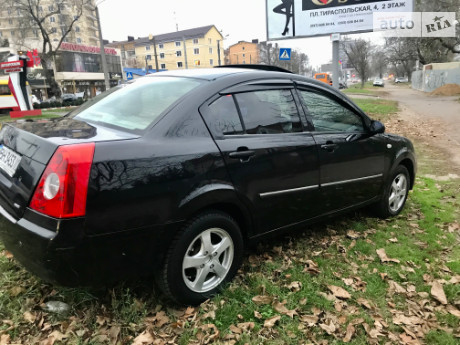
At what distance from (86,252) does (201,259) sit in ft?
2.65

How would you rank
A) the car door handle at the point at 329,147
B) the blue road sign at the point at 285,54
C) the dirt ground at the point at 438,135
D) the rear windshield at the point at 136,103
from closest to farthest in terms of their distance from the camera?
the rear windshield at the point at 136,103 → the car door handle at the point at 329,147 → the dirt ground at the point at 438,135 → the blue road sign at the point at 285,54

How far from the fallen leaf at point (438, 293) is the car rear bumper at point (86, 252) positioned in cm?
219

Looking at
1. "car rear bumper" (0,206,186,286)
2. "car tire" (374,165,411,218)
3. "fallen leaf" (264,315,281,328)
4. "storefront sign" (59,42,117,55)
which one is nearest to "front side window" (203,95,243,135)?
"car rear bumper" (0,206,186,286)

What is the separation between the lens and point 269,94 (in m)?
3.09

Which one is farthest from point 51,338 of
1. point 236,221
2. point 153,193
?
point 236,221

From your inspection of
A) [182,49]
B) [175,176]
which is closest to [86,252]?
[175,176]

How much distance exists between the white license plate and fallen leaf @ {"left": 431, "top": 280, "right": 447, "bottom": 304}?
3265mm

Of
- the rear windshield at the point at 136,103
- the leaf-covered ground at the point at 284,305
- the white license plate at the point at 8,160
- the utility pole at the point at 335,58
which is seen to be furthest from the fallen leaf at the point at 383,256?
the utility pole at the point at 335,58

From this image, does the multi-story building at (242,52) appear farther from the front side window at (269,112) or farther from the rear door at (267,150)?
the rear door at (267,150)

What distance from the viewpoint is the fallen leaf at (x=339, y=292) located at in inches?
112

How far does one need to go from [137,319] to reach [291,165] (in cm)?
169

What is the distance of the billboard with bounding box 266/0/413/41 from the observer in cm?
1470

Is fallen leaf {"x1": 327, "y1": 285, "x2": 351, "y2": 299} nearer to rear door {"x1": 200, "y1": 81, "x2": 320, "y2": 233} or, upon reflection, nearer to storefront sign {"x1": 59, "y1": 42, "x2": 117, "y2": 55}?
rear door {"x1": 200, "y1": 81, "x2": 320, "y2": 233}

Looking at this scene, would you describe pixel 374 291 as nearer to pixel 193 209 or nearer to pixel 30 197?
pixel 193 209
